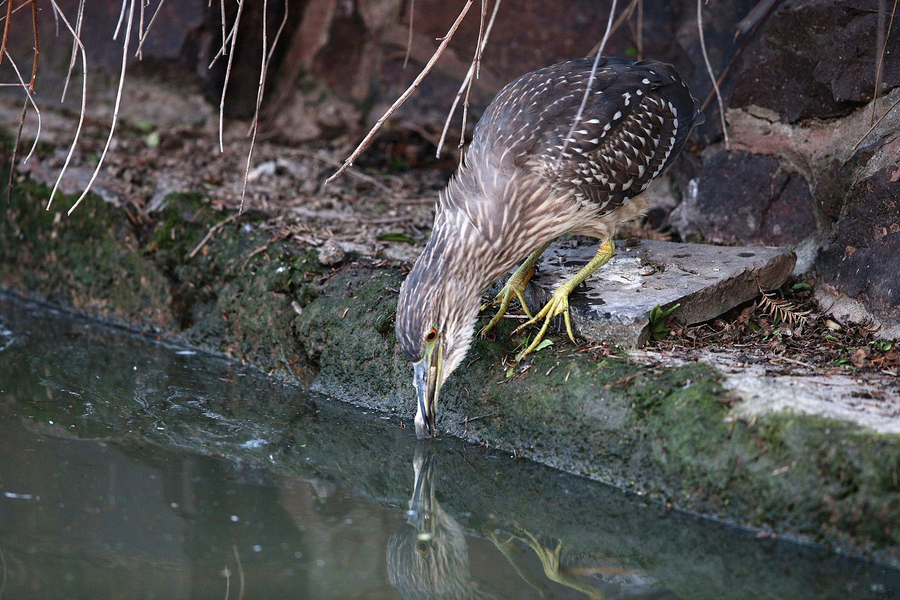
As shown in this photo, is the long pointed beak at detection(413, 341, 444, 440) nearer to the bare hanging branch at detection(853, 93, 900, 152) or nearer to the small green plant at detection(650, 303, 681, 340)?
the small green plant at detection(650, 303, 681, 340)

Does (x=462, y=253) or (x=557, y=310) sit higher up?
(x=462, y=253)

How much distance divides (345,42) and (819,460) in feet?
16.7

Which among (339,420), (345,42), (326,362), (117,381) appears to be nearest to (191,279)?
(117,381)

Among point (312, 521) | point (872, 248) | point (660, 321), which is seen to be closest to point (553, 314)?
point (660, 321)

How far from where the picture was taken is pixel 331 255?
476 centimetres

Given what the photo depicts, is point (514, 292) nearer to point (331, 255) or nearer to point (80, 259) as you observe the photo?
point (331, 255)

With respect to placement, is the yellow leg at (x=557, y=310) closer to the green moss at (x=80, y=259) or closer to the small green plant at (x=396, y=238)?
the small green plant at (x=396, y=238)

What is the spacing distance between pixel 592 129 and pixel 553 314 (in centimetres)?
90

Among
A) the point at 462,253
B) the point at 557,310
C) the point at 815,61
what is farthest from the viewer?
the point at 815,61

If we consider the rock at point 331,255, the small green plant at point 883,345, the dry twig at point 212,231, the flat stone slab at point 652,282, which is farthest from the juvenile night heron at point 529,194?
the dry twig at point 212,231

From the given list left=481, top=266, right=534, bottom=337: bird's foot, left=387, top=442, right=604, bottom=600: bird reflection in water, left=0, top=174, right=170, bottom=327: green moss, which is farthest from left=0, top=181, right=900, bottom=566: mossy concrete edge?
left=387, top=442, right=604, bottom=600: bird reflection in water

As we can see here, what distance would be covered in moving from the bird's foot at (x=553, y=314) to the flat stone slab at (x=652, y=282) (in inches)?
1.8

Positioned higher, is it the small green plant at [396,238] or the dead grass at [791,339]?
the small green plant at [396,238]

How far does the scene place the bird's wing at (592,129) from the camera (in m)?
3.96
